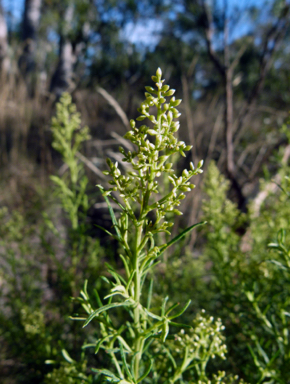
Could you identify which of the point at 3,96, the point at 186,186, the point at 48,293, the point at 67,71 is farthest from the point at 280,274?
the point at 67,71

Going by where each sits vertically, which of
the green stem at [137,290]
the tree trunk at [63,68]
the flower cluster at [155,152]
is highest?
the tree trunk at [63,68]

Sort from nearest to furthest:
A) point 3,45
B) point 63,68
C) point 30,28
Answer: point 3,45 → point 63,68 → point 30,28

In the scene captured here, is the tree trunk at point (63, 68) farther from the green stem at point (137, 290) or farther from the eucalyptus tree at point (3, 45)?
the green stem at point (137, 290)

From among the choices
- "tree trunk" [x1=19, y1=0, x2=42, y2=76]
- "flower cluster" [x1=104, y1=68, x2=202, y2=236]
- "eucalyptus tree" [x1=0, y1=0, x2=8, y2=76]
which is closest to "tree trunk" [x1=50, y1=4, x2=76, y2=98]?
"tree trunk" [x1=19, y1=0, x2=42, y2=76]

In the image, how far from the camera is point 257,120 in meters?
5.58

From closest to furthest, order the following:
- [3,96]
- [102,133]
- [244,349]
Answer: [244,349]
[3,96]
[102,133]

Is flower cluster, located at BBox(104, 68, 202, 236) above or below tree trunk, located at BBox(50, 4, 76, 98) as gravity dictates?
below

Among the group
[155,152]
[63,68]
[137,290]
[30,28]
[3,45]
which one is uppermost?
[30,28]

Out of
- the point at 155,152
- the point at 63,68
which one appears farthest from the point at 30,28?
the point at 155,152

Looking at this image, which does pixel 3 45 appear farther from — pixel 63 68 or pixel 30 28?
pixel 63 68

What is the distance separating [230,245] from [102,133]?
157 inches

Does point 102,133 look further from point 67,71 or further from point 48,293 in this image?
point 48,293

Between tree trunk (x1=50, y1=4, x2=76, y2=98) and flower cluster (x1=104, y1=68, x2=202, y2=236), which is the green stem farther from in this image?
tree trunk (x1=50, y1=4, x2=76, y2=98)

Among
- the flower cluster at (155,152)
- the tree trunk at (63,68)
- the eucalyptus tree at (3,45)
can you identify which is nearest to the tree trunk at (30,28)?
the eucalyptus tree at (3,45)
